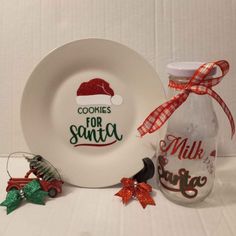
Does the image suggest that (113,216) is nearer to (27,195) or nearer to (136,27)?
(27,195)

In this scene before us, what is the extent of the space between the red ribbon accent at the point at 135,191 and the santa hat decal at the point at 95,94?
0.55ft

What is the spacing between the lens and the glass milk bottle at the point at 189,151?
0.67 metres

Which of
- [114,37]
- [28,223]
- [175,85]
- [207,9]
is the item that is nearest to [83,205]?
[28,223]

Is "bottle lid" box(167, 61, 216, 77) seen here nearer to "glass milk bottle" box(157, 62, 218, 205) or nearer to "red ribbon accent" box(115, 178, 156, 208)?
"glass milk bottle" box(157, 62, 218, 205)

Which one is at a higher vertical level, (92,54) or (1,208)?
(92,54)

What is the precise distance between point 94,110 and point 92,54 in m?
0.11

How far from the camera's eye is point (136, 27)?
86 centimetres

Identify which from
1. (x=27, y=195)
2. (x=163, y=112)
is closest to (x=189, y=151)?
(x=163, y=112)

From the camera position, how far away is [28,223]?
2.08 ft

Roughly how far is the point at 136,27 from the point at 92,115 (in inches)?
10.0

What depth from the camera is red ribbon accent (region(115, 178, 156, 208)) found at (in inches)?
27.5

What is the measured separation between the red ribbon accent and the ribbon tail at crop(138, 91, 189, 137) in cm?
12

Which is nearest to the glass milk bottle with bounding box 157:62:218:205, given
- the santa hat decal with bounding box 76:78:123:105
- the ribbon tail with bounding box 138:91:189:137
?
the ribbon tail with bounding box 138:91:189:137

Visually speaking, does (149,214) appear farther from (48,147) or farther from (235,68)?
(235,68)
